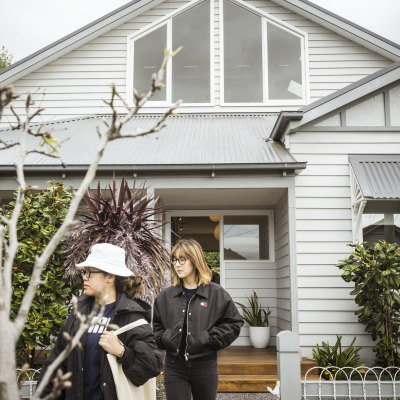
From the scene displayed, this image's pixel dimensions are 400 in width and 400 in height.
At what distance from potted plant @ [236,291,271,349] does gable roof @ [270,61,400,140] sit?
118 inches

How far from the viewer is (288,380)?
12.6ft

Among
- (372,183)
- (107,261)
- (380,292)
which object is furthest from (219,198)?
(107,261)

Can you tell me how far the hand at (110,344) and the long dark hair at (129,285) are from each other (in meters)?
0.43

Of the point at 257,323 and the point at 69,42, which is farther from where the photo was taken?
the point at 69,42

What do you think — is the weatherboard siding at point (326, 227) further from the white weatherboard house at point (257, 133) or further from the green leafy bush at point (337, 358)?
the green leafy bush at point (337, 358)

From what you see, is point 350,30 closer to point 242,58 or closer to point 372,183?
point 242,58

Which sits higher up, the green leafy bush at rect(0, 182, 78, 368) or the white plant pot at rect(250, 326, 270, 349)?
the green leafy bush at rect(0, 182, 78, 368)

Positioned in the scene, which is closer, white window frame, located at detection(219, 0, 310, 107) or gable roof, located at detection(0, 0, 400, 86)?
gable roof, located at detection(0, 0, 400, 86)

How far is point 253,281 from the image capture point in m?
8.63

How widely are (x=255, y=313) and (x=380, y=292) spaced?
102 inches

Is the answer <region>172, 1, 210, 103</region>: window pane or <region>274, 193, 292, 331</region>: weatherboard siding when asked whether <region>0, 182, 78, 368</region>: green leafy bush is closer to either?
<region>274, 193, 292, 331</region>: weatherboard siding

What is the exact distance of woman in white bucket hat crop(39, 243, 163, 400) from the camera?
2.66 m

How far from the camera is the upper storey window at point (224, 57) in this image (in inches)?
387

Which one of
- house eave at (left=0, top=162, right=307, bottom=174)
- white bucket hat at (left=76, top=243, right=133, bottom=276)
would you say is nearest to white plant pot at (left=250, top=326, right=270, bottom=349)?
house eave at (left=0, top=162, right=307, bottom=174)
